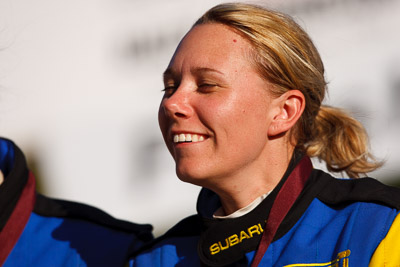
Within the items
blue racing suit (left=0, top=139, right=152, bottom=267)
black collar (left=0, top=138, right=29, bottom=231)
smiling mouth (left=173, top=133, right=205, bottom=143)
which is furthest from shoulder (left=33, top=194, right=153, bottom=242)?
smiling mouth (left=173, top=133, right=205, bottom=143)

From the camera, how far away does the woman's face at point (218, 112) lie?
2430 mm

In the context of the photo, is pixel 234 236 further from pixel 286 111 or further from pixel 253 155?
pixel 286 111

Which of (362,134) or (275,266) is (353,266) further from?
(362,134)

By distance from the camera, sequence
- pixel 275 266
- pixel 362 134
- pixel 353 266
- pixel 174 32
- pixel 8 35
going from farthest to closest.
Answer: pixel 174 32 < pixel 8 35 < pixel 362 134 < pixel 275 266 < pixel 353 266

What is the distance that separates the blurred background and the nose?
434 centimetres

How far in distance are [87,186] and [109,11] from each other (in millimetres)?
1967

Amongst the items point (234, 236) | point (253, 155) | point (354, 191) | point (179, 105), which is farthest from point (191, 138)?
point (354, 191)

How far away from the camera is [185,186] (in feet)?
23.4

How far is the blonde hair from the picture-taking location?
8.26 ft

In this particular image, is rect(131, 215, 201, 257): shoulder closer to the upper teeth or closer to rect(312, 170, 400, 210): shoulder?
the upper teeth

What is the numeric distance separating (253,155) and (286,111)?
0.70ft

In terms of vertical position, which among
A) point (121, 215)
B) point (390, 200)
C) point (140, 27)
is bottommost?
point (121, 215)

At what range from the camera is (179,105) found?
96.9 inches

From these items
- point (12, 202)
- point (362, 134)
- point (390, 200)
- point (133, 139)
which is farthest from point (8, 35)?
point (133, 139)
